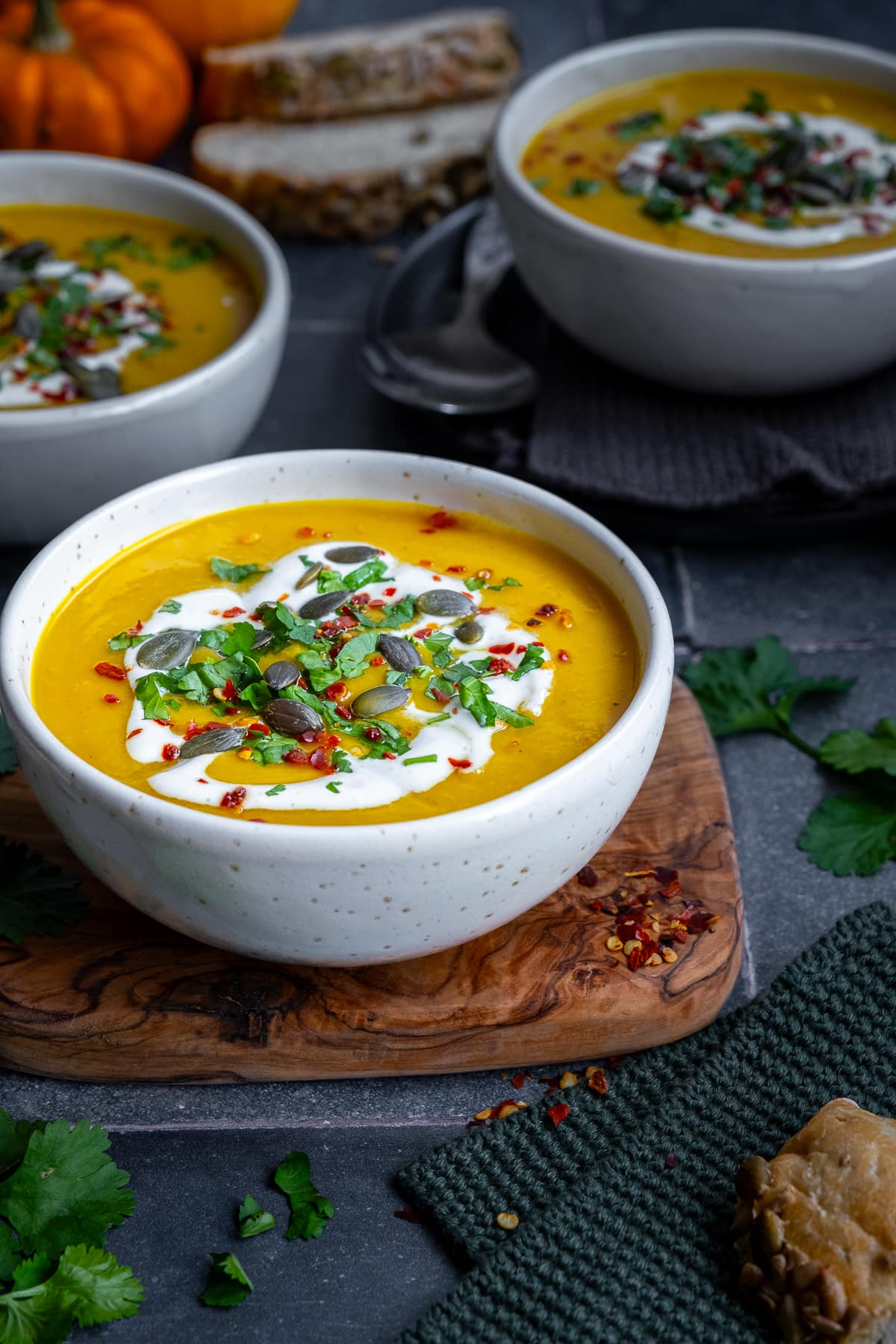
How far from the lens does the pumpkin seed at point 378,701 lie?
1629mm

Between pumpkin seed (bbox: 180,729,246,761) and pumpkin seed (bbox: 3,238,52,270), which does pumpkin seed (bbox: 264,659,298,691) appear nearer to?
pumpkin seed (bbox: 180,729,246,761)

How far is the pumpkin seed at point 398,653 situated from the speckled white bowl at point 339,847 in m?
0.25

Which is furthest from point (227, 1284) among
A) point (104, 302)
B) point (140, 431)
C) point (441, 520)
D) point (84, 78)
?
point (84, 78)

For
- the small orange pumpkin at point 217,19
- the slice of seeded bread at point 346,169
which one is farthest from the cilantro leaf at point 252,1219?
the small orange pumpkin at point 217,19

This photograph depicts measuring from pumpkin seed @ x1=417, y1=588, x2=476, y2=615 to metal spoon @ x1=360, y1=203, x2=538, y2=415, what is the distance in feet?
2.88

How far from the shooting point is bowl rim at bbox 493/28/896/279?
7.75 feet

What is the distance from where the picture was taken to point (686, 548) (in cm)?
256

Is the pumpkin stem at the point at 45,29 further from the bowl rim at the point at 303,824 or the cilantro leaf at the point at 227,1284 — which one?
the cilantro leaf at the point at 227,1284

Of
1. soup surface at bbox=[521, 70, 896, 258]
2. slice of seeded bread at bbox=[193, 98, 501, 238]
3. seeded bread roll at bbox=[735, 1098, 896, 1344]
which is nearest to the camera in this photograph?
seeded bread roll at bbox=[735, 1098, 896, 1344]

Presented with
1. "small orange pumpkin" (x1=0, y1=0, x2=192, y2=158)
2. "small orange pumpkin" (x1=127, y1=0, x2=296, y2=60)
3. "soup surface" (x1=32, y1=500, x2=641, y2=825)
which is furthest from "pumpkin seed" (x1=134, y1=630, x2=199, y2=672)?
"small orange pumpkin" (x1=127, y1=0, x2=296, y2=60)

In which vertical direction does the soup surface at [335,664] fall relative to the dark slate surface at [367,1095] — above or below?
above

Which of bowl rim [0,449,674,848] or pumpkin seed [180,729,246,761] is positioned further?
pumpkin seed [180,729,246,761]

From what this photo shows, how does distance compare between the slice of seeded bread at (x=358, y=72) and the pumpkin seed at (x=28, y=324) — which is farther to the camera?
the slice of seeded bread at (x=358, y=72)

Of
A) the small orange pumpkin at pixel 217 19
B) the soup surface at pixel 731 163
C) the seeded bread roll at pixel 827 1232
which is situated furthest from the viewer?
the small orange pumpkin at pixel 217 19
